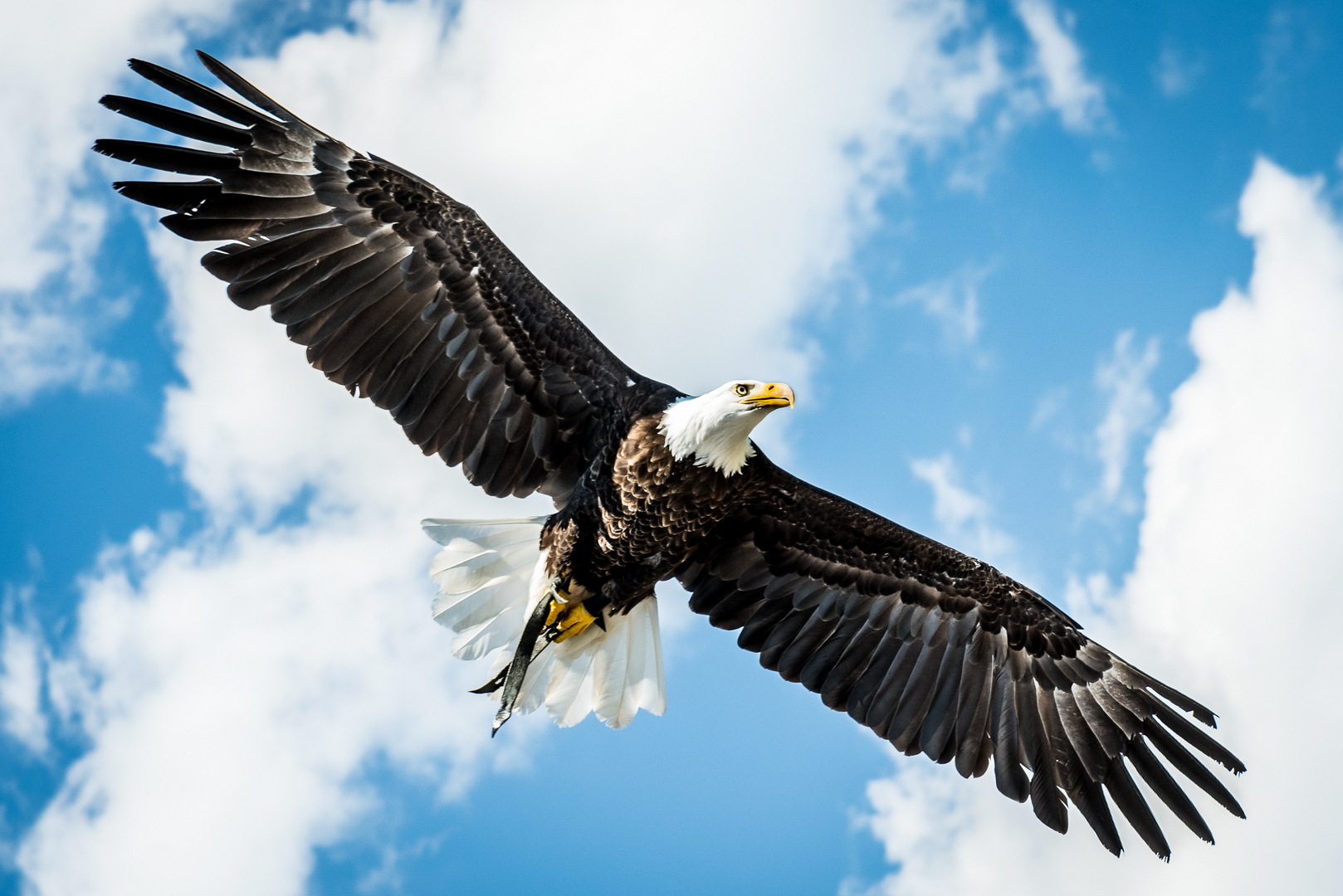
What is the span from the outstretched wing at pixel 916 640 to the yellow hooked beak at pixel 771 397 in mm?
818

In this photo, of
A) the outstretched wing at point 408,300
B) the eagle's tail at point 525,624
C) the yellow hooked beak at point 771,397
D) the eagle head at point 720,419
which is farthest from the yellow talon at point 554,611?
the yellow hooked beak at point 771,397

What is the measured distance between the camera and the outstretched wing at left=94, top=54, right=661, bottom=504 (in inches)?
242

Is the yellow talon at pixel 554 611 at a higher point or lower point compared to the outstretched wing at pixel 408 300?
lower

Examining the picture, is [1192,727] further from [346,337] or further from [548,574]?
[346,337]

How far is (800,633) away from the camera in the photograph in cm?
700

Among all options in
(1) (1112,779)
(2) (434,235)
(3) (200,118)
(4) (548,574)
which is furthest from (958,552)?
(3) (200,118)

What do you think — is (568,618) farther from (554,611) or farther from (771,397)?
(771,397)

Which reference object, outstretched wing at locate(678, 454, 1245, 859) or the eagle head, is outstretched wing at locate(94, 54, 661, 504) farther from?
outstretched wing at locate(678, 454, 1245, 859)

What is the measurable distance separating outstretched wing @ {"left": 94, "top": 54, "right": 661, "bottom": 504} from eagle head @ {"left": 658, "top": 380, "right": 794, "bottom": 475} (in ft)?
1.47

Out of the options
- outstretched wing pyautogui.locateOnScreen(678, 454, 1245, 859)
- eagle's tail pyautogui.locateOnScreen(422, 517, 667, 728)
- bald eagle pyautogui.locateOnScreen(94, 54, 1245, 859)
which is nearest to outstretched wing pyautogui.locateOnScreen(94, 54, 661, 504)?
bald eagle pyautogui.locateOnScreen(94, 54, 1245, 859)

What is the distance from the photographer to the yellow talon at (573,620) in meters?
6.77

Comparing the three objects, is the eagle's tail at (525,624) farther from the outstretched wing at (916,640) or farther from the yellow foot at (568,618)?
the outstretched wing at (916,640)

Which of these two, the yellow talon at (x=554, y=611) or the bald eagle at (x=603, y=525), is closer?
the bald eagle at (x=603, y=525)

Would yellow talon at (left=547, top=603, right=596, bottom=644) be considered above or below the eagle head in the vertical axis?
below
